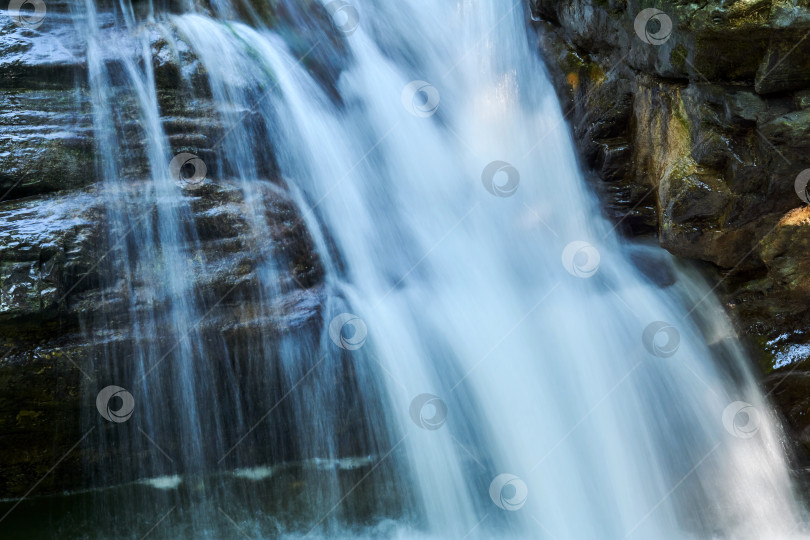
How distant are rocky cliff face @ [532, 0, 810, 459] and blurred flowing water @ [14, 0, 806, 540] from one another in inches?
10.7

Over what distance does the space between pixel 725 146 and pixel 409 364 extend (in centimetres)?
272

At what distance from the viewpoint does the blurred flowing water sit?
4406 mm

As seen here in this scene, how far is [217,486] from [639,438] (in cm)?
314

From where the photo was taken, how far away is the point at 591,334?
16.3 feet

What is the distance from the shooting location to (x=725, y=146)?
4.16 metres

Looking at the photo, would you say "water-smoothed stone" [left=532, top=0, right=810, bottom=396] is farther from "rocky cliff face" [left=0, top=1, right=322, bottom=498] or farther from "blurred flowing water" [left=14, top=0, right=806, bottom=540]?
"rocky cliff face" [left=0, top=1, right=322, bottom=498]

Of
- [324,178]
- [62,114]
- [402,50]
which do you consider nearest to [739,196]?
[324,178]

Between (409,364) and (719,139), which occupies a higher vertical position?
(719,139)

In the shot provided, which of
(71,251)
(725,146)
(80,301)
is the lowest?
(80,301)

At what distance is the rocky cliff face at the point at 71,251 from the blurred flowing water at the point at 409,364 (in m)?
0.08

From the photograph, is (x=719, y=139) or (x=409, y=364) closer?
(x=719, y=139)

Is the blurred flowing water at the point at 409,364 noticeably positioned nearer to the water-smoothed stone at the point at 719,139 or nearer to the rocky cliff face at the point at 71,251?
the rocky cliff face at the point at 71,251

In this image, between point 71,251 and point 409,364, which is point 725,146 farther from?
point 71,251

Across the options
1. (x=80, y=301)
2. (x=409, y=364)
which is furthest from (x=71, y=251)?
(x=409, y=364)
